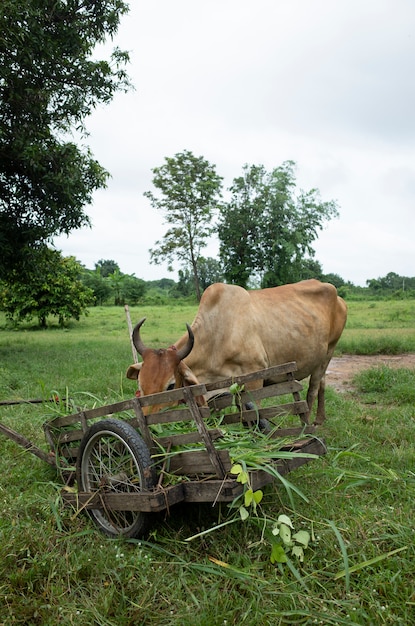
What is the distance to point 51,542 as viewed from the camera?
3084 millimetres

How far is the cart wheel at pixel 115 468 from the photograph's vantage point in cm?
308

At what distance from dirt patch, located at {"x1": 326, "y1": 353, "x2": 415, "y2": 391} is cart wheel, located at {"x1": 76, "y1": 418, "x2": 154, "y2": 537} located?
5.80 metres

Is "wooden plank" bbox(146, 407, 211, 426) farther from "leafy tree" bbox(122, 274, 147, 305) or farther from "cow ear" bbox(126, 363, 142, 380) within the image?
"leafy tree" bbox(122, 274, 147, 305)

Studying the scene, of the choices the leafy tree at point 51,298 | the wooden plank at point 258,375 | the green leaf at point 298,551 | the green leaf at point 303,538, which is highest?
the leafy tree at point 51,298

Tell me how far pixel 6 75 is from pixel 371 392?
9.06 metres

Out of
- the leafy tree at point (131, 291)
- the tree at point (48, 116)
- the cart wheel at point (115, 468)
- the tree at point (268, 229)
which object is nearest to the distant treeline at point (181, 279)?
the leafy tree at point (131, 291)

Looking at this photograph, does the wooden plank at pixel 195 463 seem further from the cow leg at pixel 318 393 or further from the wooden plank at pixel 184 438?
the cow leg at pixel 318 393

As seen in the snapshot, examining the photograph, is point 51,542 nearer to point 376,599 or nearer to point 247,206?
point 376,599

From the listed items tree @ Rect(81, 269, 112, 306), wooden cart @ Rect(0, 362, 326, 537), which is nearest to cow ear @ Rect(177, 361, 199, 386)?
wooden cart @ Rect(0, 362, 326, 537)

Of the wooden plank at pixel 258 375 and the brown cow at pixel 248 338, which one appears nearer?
the wooden plank at pixel 258 375

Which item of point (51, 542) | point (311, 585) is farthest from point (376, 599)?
point (51, 542)

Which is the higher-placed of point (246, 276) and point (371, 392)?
point (246, 276)

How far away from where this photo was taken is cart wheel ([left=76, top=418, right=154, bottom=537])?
10.1 ft

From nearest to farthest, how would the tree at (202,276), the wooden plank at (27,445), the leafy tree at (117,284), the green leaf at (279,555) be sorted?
the green leaf at (279,555) → the wooden plank at (27,445) → the tree at (202,276) → the leafy tree at (117,284)
